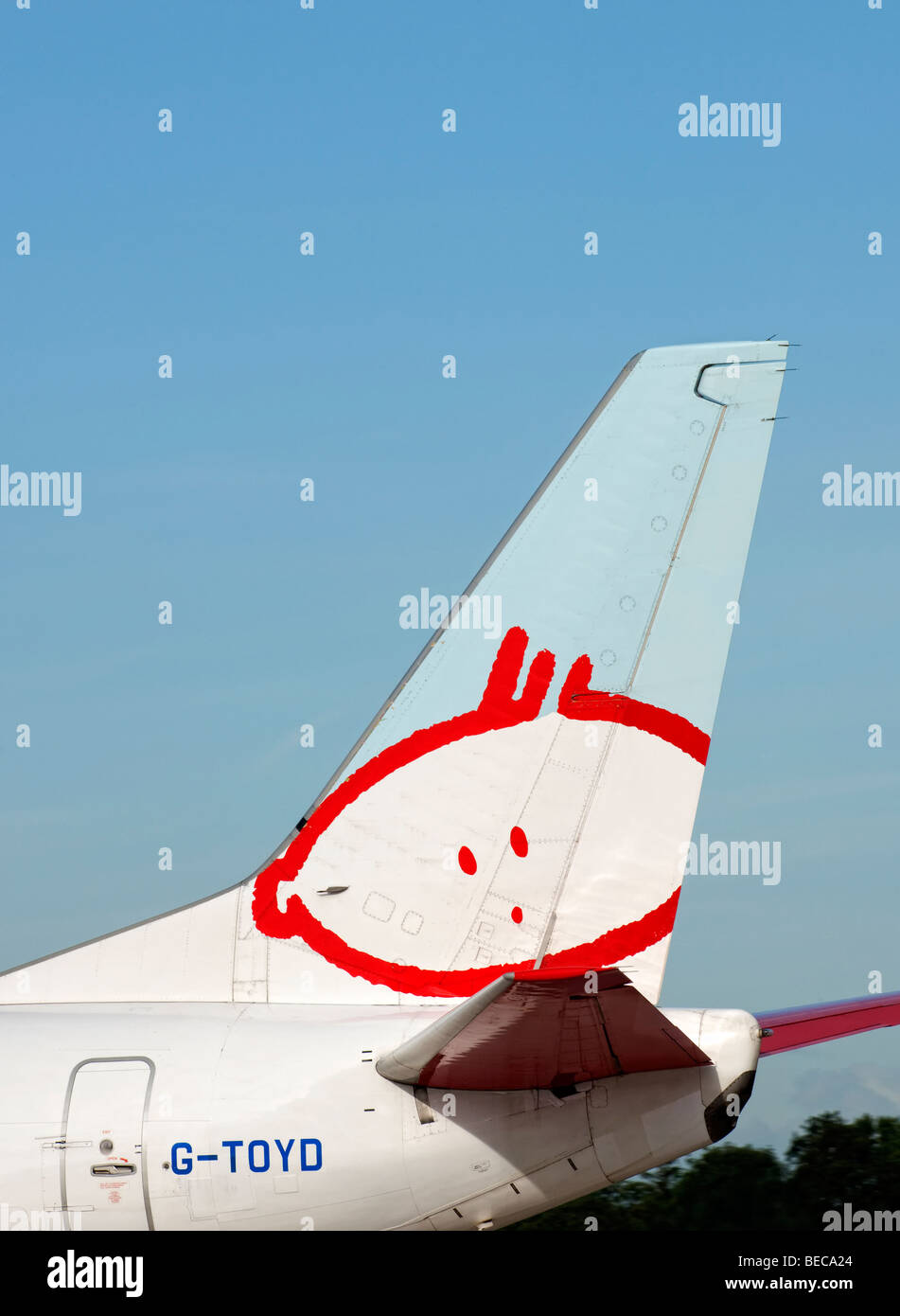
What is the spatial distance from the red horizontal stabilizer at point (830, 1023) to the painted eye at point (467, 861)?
9.12 ft

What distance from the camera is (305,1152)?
428 inches

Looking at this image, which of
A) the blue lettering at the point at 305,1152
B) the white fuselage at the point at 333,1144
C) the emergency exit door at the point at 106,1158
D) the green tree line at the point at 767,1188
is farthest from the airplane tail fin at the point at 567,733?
the green tree line at the point at 767,1188

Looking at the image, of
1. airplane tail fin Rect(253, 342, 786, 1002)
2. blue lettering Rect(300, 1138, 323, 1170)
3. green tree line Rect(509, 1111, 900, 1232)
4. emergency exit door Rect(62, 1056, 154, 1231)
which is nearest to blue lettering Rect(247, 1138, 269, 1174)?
blue lettering Rect(300, 1138, 323, 1170)

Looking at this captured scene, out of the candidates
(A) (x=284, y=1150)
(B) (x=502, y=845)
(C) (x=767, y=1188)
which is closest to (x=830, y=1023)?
(B) (x=502, y=845)

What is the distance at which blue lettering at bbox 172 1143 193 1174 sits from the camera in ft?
35.6

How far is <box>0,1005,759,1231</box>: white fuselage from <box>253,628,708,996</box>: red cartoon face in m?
1.45

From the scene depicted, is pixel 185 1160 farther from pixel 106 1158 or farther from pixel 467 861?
pixel 467 861

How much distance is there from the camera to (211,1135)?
429 inches

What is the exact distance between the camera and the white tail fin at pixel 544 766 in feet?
40.7

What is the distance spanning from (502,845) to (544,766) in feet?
2.60

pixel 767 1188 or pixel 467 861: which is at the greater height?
pixel 467 861
